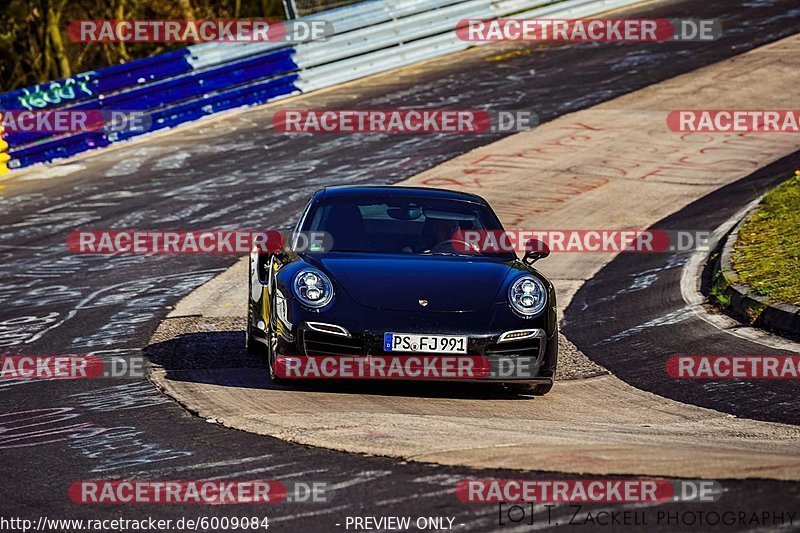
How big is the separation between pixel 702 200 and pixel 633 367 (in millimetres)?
6629

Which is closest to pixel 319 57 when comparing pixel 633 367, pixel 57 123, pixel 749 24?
pixel 57 123

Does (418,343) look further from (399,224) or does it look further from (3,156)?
(3,156)

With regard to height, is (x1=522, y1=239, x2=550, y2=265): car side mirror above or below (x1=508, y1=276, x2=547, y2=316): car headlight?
above

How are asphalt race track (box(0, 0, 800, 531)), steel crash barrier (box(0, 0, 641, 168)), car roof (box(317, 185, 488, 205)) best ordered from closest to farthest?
asphalt race track (box(0, 0, 800, 531)) < car roof (box(317, 185, 488, 205)) < steel crash barrier (box(0, 0, 641, 168))

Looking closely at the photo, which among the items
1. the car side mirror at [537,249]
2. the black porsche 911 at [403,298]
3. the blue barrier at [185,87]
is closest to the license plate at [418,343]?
the black porsche 911 at [403,298]

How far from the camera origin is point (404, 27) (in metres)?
23.0

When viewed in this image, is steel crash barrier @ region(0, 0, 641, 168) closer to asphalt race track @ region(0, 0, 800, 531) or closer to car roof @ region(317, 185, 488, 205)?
asphalt race track @ region(0, 0, 800, 531)

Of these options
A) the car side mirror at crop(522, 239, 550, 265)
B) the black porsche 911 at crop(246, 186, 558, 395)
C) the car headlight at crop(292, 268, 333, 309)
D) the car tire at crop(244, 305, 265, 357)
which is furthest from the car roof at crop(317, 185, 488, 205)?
the car headlight at crop(292, 268, 333, 309)

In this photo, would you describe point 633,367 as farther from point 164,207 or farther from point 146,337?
point 164,207

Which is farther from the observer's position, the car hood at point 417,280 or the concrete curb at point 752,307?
the concrete curb at point 752,307

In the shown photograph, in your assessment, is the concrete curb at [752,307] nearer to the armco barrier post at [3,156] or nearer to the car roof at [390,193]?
the car roof at [390,193]

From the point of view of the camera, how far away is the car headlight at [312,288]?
Result: 25.2 feet

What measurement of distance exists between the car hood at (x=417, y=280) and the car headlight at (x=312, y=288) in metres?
0.10

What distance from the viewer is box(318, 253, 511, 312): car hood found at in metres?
7.69
